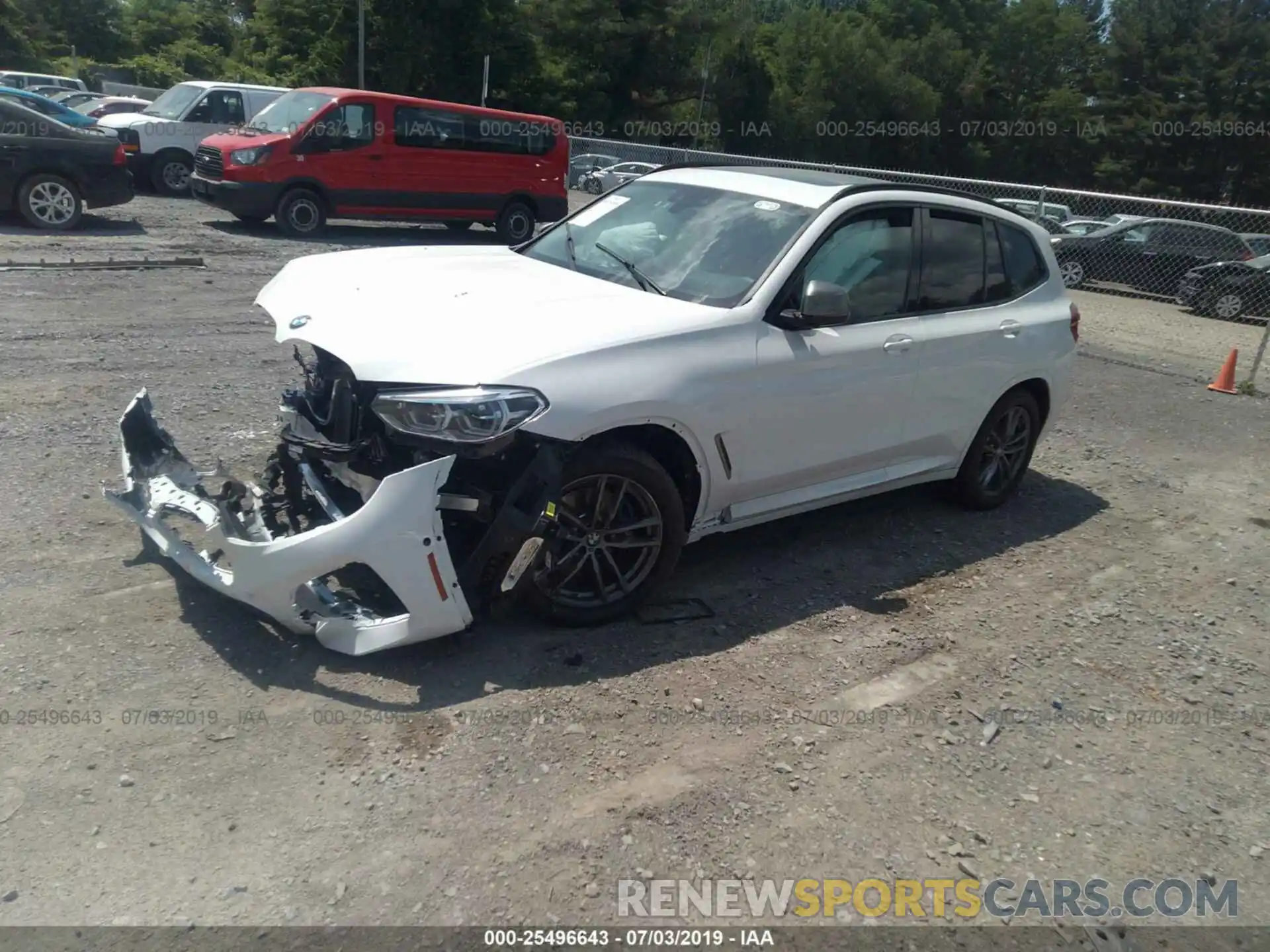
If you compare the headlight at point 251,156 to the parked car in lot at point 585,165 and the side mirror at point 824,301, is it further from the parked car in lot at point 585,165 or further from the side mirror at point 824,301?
the parked car in lot at point 585,165

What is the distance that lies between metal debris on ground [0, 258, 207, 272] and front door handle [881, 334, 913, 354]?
838 centimetres

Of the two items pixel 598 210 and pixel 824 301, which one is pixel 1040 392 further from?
pixel 598 210

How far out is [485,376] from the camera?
150 inches

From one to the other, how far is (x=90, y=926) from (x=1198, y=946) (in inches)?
122

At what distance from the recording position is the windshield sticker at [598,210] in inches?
223

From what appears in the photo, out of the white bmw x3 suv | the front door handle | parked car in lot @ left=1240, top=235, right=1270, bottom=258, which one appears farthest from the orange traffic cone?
parked car in lot @ left=1240, top=235, right=1270, bottom=258

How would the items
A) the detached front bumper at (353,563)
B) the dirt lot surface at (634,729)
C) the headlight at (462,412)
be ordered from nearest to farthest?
the dirt lot surface at (634,729), the detached front bumper at (353,563), the headlight at (462,412)

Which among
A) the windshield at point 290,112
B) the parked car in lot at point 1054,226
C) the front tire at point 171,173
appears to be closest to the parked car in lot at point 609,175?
the parked car in lot at point 1054,226

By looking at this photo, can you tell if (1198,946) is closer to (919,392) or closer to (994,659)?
(994,659)

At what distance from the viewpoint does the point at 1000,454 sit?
622 centimetres

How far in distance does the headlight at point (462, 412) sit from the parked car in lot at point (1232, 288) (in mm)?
17091

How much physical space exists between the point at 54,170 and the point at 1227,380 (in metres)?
13.4

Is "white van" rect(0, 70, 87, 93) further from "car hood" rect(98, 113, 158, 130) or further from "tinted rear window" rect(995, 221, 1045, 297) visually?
"tinted rear window" rect(995, 221, 1045, 297)

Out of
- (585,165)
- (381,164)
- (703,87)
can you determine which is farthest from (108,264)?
(703,87)
